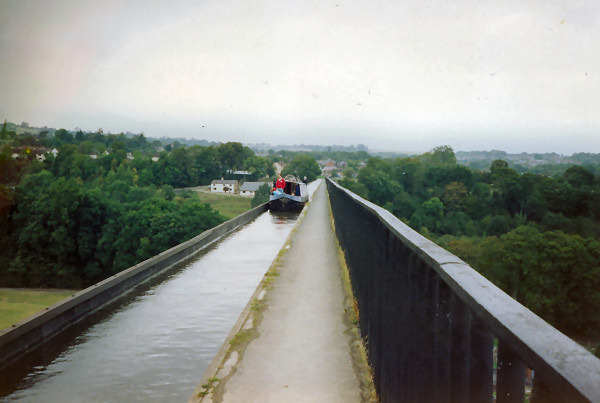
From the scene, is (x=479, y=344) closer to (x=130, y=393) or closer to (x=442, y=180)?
(x=130, y=393)

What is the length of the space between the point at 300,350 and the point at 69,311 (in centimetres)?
423

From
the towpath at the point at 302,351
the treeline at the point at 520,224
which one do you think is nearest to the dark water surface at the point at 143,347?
the towpath at the point at 302,351

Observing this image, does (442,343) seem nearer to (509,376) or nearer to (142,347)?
(509,376)

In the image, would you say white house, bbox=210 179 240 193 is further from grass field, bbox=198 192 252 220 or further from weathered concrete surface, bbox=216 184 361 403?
weathered concrete surface, bbox=216 184 361 403

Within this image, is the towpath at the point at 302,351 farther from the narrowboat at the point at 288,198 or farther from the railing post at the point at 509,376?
the narrowboat at the point at 288,198

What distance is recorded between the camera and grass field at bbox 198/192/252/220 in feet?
289

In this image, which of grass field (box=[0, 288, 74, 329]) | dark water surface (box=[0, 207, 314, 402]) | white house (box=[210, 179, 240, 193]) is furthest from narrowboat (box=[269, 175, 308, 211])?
white house (box=[210, 179, 240, 193])

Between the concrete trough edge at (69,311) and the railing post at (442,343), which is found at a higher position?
the railing post at (442,343)

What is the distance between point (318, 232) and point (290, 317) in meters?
9.59

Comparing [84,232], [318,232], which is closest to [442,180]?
[84,232]

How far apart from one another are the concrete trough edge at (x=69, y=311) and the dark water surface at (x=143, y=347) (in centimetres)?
17

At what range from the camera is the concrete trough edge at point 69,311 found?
20.2ft

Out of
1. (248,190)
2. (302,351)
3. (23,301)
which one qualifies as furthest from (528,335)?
(248,190)

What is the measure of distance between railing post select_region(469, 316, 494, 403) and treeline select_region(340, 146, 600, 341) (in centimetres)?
4237
